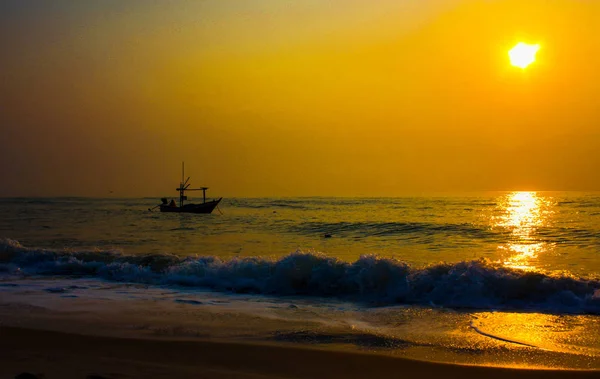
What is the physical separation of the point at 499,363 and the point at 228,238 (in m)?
21.9

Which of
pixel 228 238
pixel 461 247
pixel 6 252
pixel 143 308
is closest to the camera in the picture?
pixel 143 308

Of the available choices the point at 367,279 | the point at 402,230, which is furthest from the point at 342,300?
the point at 402,230

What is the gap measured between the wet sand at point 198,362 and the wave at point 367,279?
15.8ft

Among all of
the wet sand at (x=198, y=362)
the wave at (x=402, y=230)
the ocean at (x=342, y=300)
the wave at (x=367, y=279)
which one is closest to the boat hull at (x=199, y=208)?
the wave at (x=402, y=230)

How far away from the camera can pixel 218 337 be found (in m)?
8.22

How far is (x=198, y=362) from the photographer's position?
695cm

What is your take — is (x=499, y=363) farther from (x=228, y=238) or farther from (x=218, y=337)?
(x=228, y=238)

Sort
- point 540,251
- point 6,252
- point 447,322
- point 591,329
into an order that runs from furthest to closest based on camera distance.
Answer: point 540,251, point 6,252, point 447,322, point 591,329

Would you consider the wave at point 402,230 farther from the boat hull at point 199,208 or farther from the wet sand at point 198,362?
the boat hull at point 199,208

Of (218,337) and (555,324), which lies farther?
(555,324)

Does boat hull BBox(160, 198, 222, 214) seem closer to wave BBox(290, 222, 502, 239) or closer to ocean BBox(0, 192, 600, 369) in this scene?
wave BBox(290, 222, 502, 239)

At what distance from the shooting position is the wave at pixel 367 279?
37.9 ft

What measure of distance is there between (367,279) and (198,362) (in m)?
6.81

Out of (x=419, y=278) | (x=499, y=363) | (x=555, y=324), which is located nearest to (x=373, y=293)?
(x=419, y=278)
